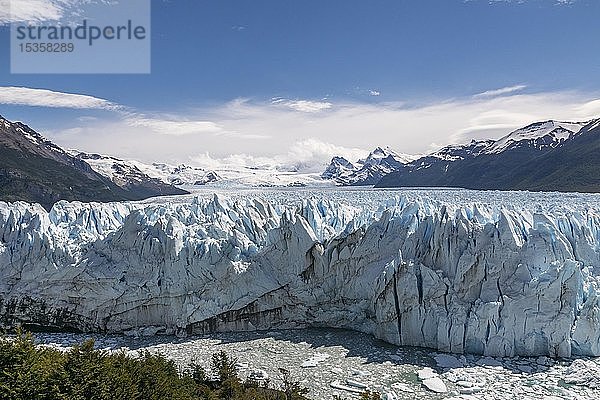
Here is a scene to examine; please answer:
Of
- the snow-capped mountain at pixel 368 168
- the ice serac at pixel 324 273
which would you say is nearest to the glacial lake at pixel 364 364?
the ice serac at pixel 324 273

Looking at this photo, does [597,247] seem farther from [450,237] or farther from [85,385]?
[85,385]

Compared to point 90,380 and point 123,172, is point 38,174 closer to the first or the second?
point 123,172

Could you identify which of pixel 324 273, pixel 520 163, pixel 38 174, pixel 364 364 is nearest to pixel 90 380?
pixel 364 364

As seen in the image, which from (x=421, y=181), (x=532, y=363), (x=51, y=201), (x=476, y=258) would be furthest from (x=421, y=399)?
(x=421, y=181)

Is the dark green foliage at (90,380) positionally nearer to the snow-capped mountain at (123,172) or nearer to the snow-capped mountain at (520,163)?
the snow-capped mountain at (520,163)

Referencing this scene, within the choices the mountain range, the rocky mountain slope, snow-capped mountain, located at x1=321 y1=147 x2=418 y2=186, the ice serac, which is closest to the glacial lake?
the ice serac

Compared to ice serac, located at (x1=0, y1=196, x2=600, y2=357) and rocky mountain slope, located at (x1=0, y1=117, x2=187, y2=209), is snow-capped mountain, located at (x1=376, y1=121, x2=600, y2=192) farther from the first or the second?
rocky mountain slope, located at (x1=0, y1=117, x2=187, y2=209)

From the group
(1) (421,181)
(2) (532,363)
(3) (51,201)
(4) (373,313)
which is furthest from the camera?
(1) (421,181)
